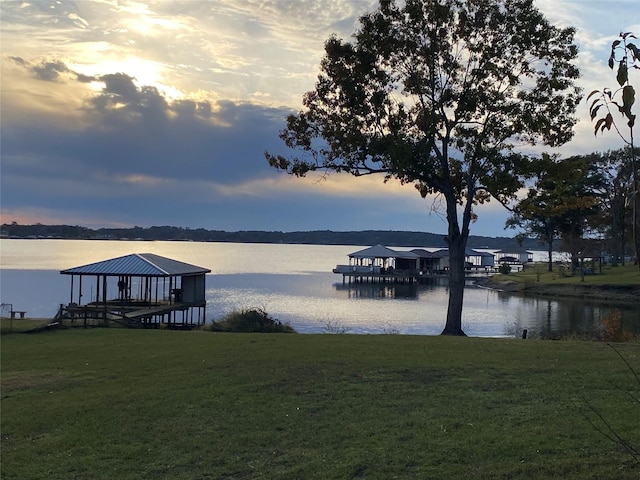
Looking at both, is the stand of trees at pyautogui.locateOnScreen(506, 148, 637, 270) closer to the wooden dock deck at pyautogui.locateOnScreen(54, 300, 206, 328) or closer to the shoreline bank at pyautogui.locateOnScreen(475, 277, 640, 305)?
the shoreline bank at pyautogui.locateOnScreen(475, 277, 640, 305)

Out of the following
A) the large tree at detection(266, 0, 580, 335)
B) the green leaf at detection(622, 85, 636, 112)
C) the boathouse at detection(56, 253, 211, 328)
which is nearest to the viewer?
the green leaf at detection(622, 85, 636, 112)

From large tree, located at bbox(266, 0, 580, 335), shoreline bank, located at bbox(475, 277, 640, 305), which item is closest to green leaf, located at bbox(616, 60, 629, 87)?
large tree, located at bbox(266, 0, 580, 335)

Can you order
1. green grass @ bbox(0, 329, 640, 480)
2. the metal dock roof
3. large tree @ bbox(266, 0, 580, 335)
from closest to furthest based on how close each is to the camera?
green grass @ bbox(0, 329, 640, 480) → large tree @ bbox(266, 0, 580, 335) → the metal dock roof

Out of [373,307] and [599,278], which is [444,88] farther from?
[599,278]

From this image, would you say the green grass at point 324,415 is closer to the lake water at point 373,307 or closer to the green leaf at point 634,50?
the green leaf at point 634,50

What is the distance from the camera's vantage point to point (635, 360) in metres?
10.5

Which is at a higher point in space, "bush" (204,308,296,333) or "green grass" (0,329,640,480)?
"green grass" (0,329,640,480)

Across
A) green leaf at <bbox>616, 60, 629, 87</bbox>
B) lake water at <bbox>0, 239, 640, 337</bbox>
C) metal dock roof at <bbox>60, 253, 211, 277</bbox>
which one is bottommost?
lake water at <bbox>0, 239, 640, 337</bbox>

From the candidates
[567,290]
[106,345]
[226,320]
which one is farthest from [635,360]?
[567,290]

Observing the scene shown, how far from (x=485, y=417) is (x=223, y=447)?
300 cm

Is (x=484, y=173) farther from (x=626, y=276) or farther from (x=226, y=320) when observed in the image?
(x=626, y=276)

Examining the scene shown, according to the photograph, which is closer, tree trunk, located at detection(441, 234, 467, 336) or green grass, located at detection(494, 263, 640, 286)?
tree trunk, located at detection(441, 234, 467, 336)

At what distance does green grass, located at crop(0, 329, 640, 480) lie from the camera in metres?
5.80

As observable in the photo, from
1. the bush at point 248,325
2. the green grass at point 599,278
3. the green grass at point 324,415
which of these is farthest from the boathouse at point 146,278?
the green grass at point 599,278
